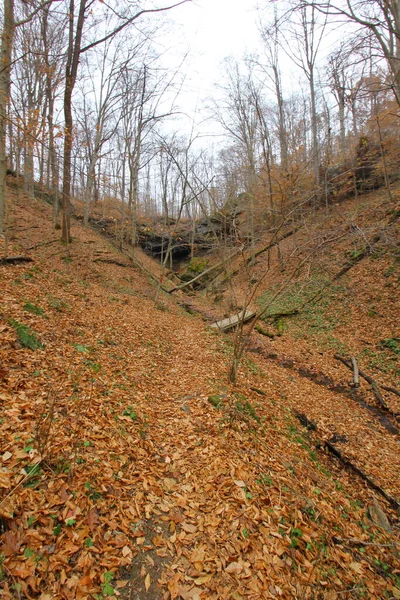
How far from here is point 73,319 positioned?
604 centimetres

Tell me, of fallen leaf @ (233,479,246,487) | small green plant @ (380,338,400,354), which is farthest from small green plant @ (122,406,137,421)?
small green plant @ (380,338,400,354)

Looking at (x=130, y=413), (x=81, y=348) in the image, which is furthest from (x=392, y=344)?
(x=81, y=348)

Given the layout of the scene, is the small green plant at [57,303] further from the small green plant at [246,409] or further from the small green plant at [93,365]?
the small green plant at [246,409]

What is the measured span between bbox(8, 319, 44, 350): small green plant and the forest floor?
2 cm

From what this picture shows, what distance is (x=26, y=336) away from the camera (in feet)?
14.0

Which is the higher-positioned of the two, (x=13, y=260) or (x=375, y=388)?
Result: (x=13, y=260)

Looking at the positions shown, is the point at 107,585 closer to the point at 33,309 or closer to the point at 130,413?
the point at 130,413

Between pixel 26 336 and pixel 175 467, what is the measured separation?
3.07 meters

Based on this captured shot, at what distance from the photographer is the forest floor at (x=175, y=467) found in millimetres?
2096

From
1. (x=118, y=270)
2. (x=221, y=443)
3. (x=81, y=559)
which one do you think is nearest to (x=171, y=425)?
(x=221, y=443)

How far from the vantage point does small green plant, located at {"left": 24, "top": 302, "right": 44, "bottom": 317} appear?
5262mm

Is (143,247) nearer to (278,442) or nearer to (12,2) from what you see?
(12,2)

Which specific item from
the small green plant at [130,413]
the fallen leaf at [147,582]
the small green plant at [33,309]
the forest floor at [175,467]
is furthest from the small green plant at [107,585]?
the small green plant at [33,309]

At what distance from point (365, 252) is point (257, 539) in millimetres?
11929
